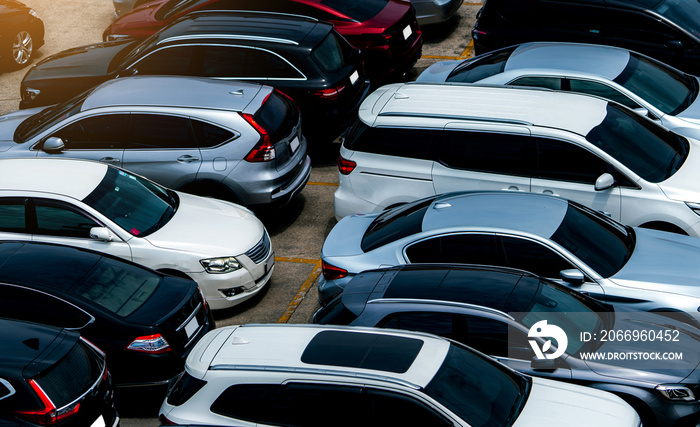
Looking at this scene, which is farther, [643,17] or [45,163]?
[643,17]

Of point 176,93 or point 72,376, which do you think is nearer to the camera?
point 72,376

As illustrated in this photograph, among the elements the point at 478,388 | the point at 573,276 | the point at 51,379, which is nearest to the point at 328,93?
the point at 573,276

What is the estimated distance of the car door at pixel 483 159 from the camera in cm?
903

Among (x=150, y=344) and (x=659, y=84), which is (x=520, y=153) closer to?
(x=659, y=84)

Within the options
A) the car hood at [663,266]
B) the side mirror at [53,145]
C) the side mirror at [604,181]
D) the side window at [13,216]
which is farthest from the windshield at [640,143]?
the side mirror at [53,145]

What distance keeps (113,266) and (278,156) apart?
3.14 m

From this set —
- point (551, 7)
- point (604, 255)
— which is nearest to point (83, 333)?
point (604, 255)

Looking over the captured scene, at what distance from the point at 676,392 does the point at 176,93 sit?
735 cm

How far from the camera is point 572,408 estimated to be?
18.5ft

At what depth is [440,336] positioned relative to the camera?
643 centimetres

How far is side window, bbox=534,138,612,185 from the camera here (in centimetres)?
882

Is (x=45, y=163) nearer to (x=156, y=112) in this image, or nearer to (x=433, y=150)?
(x=156, y=112)

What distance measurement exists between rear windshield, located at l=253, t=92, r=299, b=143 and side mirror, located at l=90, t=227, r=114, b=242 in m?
2.59

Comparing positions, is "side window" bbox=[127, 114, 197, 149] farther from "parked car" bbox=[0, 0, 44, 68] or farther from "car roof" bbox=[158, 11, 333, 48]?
"parked car" bbox=[0, 0, 44, 68]
